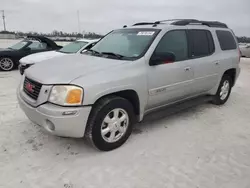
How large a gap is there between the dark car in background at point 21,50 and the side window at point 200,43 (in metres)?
7.88

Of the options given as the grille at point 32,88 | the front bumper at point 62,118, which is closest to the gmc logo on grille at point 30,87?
the grille at point 32,88

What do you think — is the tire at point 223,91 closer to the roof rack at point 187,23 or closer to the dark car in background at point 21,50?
the roof rack at point 187,23

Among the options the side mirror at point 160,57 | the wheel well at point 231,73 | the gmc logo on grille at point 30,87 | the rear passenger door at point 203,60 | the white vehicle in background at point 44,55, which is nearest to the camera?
the gmc logo on grille at point 30,87

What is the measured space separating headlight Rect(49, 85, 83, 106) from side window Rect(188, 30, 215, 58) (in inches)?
97.4

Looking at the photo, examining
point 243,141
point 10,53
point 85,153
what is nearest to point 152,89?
point 85,153

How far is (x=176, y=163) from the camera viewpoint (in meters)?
3.13

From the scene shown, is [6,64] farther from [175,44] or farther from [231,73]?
[231,73]

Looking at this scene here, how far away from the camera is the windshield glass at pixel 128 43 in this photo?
3.78 meters

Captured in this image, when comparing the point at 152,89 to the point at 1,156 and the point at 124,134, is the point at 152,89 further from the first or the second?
the point at 1,156

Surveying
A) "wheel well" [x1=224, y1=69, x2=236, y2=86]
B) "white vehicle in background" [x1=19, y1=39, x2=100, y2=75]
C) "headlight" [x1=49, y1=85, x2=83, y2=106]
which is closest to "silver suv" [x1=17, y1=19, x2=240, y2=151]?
"headlight" [x1=49, y1=85, x2=83, y2=106]

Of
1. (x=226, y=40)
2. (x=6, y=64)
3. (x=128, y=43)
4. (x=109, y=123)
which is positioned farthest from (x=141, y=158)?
(x=6, y=64)

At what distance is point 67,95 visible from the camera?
2.91 meters

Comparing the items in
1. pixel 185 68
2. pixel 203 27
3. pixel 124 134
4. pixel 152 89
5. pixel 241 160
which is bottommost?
pixel 241 160

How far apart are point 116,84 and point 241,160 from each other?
2022 mm
